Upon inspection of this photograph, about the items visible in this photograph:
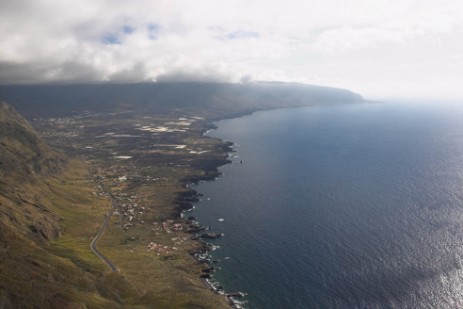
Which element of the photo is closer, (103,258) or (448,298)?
(448,298)

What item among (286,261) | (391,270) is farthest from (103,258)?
(391,270)

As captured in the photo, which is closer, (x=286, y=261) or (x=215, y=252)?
(x=286, y=261)

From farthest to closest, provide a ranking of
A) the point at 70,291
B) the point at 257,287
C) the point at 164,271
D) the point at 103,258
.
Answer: the point at 103,258, the point at 164,271, the point at 257,287, the point at 70,291

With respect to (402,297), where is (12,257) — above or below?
above

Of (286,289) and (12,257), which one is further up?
(12,257)

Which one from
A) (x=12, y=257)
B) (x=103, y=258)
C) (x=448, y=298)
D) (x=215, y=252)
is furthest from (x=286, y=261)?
(x=12, y=257)

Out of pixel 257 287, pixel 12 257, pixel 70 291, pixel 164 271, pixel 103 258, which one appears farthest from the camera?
pixel 103 258

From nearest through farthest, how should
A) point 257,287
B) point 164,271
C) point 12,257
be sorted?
point 12,257 < point 257,287 < point 164,271

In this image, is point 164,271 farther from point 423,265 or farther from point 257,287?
point 423,265

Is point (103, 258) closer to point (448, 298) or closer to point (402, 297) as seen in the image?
point (402, 297)
